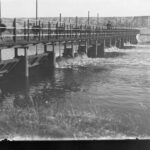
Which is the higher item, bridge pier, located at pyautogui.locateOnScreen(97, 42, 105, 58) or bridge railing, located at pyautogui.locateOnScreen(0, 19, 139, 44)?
bridge railing, located at pyautogui.locateOnScreen(0, 19, 139, 44)

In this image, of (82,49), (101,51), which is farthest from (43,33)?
(101,51)

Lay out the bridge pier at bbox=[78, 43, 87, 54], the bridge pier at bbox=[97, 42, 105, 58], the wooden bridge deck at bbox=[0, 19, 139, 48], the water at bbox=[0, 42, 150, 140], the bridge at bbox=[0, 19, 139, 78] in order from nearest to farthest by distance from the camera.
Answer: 1. the water at bbox=[0, 42, 150, 140]
2. the bridge at bbox=[0, 19, 139, 78]
3. the wooden bridge deck at bbox=[0, 19, 139, 48]
4. the bridge pier at bbox=[78, 43, 87, 54]
5. the bridge pier at bbox=[97, 42, 105, 58]

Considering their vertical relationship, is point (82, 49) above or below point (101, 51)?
above

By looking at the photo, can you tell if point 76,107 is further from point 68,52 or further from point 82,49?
point 82,49

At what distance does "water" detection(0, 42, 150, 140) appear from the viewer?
7352mm

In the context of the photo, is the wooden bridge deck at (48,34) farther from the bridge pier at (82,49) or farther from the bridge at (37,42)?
the bridge pier at (82,49)

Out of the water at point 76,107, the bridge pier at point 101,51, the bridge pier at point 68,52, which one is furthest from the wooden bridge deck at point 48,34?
the water at point 76,107

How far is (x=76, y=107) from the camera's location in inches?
413

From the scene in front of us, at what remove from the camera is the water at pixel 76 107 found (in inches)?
289

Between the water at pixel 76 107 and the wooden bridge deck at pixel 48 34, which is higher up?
the wooden bridge deck at pixel 48 34

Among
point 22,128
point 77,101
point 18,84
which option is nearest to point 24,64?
point 18,84

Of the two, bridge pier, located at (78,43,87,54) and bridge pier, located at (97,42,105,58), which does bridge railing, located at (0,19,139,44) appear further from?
bridge pier, located at (97,42,105,58)

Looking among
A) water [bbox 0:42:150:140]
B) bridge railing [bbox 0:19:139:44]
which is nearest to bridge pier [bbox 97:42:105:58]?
bridge railing [bbox 0:19:139:44]

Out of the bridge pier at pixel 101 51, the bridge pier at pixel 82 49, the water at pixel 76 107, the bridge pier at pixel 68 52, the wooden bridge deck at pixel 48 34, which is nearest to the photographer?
the water at pixel 76 107
